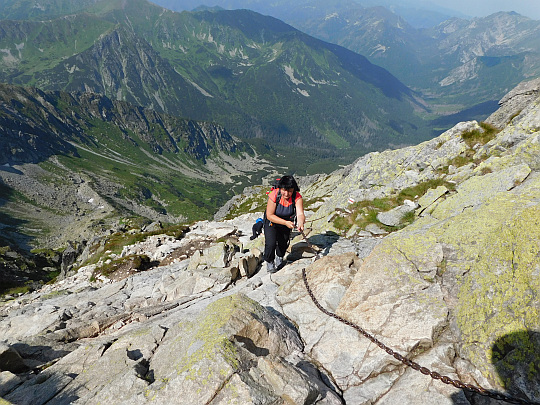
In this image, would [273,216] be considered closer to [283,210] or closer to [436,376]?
[283,210]

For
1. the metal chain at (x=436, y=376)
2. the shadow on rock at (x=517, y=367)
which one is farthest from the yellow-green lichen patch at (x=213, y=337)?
the shadow on rock at (x=517, y=367)

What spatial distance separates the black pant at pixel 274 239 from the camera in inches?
591

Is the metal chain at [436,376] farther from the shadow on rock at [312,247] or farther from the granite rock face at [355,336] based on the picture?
the shadow on rock at [312,247]

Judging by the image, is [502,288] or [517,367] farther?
[502,288]

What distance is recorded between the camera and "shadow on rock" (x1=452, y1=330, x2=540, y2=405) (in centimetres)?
658

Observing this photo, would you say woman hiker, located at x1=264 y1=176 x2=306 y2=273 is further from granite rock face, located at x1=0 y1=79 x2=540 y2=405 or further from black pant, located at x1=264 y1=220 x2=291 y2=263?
granite rock face, located at x1=0 y1=79 x2=540 y2=405

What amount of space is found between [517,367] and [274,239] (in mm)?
10502

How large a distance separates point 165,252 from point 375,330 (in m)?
32.9

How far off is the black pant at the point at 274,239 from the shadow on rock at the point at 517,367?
949 cm

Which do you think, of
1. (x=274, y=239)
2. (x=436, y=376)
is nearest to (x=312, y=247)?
(x=274, y=239)

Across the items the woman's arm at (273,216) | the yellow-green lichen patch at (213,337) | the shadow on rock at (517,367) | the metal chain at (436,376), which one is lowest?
the yellow-green lichen patch at (213,337)

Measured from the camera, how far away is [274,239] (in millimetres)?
15469

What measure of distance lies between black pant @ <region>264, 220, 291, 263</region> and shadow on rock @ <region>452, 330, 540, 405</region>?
9.49 metres

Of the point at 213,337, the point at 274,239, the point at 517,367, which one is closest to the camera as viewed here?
the point at 517,367
